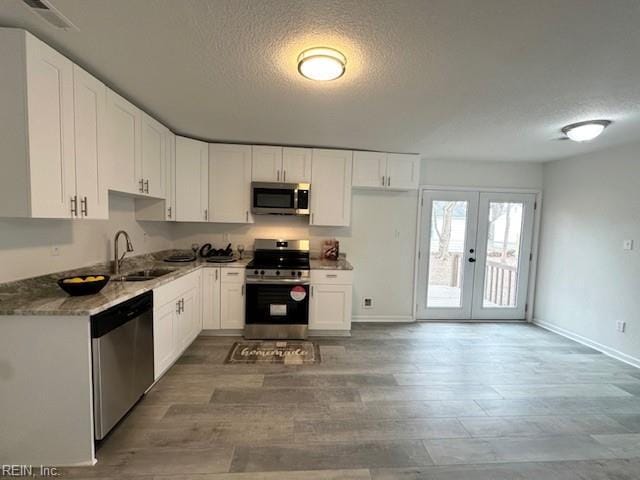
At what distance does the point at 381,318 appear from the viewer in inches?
167

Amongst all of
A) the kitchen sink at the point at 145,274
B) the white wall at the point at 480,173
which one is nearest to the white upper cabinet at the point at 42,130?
the kitchen sink at the point at 145,274

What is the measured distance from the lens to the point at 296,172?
3.70 m

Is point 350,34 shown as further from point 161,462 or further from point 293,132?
point 161,462

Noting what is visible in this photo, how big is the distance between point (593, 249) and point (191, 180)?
17.1 ft

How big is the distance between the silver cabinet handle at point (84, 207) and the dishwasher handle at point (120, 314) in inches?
27.0

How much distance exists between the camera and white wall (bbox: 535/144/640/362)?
3.16 meters

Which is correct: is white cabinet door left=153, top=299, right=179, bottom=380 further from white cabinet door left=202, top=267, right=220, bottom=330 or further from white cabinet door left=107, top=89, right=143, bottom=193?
white cabinet door left=107, top=89, right=143, bottom=193

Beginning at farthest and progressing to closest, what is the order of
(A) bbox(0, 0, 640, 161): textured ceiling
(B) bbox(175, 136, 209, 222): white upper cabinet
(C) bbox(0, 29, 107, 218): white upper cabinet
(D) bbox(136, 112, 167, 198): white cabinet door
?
(B) bbox(175, 136, 209, 222): white upper cabinet, (D) bbox(136, 112, 167, 198): white cabinet door, (C) bbox(0, 29, 107, 218): white upper cabinet, (A) bbox(0, 0, 640, 161): textured ceiling

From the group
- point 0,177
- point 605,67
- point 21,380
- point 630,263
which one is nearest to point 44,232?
point 0,177

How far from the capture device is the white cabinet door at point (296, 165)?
12.0ft

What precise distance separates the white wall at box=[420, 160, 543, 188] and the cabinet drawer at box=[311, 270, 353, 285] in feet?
6.29

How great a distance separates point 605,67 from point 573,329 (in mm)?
3507

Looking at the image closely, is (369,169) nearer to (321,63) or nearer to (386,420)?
(321,63)

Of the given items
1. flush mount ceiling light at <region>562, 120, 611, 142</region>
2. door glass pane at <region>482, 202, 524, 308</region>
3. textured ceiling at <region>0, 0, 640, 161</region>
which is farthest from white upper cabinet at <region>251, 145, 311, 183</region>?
door glass pane at <region>482, 202, 524, 308</region>
